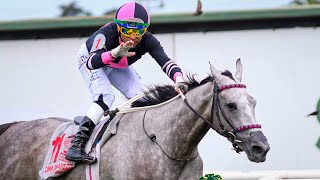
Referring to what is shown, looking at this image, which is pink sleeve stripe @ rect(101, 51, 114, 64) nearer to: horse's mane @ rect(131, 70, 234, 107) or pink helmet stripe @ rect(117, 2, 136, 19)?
pink helmet stripe @ rect(117, 2, 136, 19)

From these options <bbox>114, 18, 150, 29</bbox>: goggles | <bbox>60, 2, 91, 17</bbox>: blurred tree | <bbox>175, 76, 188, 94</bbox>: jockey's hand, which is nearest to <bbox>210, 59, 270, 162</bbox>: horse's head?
<bbox>175, 76, 188, 94</bbox>: jockey's hand

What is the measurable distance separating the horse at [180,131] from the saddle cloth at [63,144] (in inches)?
2.1

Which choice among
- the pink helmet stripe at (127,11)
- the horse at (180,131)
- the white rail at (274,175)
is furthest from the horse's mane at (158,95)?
the white rail at (274,175)

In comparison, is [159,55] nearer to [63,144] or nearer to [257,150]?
[63,144]

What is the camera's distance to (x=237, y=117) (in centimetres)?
515

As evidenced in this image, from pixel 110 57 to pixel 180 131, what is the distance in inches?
29.8

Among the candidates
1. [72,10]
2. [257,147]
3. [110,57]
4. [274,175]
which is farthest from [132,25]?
[72,10]

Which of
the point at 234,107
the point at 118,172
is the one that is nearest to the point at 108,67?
the point at 118,172

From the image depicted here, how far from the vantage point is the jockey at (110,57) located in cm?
576

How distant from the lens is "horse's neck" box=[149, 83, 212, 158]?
542 cm

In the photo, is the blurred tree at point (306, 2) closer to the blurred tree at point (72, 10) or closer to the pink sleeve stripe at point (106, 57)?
the blurred tree at point (72, 10)

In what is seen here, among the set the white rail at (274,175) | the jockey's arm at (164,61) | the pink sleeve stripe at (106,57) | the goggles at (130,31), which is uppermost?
the goggles at (130,31)

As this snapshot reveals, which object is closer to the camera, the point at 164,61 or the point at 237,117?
the point at 237,117

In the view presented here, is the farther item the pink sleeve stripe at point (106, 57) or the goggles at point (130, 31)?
the goggles at point (130, 31)
